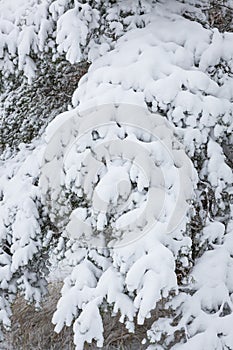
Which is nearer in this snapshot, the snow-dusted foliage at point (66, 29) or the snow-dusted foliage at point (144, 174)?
the snow-dusted foliage at point (144, 174)

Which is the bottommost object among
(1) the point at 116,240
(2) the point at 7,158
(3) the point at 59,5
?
(2) the point at 7,158

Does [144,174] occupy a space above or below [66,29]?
below

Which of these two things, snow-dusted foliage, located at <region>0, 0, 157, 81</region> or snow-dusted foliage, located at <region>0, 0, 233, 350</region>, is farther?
snow-dusted foliage, located at <region>0, 0, 157, 81</region>

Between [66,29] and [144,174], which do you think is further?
[66,29]

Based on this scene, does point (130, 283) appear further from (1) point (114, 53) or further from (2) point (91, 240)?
(1) point (114, 53)

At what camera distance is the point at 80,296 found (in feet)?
9.94

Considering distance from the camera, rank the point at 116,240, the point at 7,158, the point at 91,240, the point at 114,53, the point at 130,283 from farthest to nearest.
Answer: the point at 7,158
the point at 114,53
the point at 91,240
the point at 116,240
the point at 130,283

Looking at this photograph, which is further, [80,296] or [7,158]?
[7,158]

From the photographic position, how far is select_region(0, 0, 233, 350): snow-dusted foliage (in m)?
2.83

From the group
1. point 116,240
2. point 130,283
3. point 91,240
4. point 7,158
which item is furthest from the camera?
point 7,158

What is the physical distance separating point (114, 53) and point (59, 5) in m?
0.46

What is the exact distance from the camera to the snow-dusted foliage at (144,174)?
2830 mm

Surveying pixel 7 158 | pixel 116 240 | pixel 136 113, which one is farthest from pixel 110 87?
pixel 7 158

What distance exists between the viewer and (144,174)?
9.34 ft
